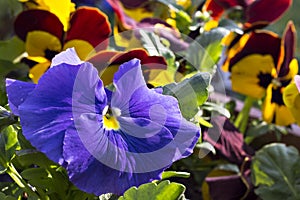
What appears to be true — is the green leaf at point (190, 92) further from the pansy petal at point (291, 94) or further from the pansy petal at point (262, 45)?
the pansy petal at point (262, 45)

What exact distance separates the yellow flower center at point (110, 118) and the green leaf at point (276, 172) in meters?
0.26

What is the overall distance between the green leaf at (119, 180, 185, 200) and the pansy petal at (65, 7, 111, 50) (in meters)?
0.27

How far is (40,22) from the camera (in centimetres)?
64

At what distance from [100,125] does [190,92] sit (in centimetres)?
8

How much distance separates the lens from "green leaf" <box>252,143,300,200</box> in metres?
0.62

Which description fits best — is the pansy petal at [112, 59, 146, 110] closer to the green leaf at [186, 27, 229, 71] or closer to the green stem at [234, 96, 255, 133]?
the green leaf at [186, 27, 229, 71]

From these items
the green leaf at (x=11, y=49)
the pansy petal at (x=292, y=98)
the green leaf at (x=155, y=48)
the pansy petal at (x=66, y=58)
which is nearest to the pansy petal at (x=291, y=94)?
the pansy petal at (x=292, y=98)

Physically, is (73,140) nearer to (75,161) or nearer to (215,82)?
(75,161)

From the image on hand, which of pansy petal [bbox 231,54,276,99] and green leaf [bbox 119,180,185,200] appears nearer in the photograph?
green leaf [bbox 119,180,185,200]

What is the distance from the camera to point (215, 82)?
66 cm

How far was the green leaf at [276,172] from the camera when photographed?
62 cm

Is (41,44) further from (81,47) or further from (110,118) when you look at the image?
(110,118)

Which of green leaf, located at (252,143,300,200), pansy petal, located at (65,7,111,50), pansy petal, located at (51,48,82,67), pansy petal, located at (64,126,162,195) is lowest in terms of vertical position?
green leaf, located at (252,143,300,200)

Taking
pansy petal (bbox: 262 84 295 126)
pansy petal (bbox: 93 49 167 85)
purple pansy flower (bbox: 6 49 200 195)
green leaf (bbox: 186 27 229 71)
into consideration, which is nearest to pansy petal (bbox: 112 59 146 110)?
purple pansy flower (bbox: 6 49 200 195)
